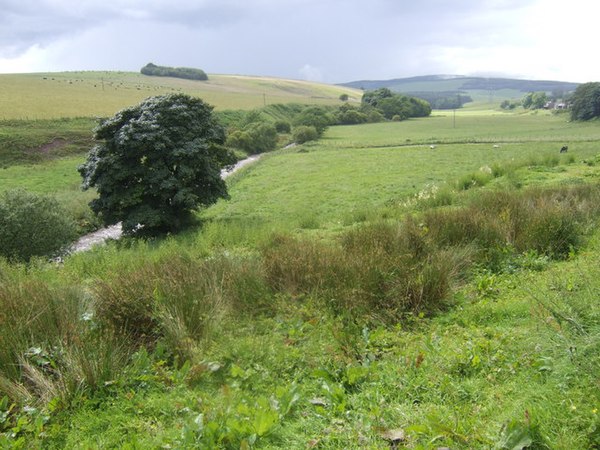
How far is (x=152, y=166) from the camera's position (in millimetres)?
18844

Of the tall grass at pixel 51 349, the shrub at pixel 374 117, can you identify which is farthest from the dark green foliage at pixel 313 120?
the tall grass at pixel 51 349

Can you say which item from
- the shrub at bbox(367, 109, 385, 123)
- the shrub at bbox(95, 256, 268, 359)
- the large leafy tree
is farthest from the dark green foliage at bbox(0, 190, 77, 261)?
the shrub at bbox(367, 109, 385, 123)

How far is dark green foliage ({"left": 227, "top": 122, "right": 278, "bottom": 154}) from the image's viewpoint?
56.5 meters

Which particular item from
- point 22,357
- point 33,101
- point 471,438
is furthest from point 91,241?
point 33,101

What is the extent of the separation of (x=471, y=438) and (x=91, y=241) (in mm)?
21820

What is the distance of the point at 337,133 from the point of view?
7619 centimetres

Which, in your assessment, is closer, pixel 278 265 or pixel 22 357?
pixel 22 357

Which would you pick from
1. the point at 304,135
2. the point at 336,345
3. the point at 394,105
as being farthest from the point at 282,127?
the point at 336,345

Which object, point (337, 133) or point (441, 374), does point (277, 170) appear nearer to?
point (441, 374)

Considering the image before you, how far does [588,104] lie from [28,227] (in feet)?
296

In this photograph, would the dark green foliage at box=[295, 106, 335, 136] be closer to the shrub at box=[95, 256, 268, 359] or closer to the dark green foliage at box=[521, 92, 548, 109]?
the shrub at box=[95, 256, 268, 359]

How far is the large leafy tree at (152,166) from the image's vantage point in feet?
60.1

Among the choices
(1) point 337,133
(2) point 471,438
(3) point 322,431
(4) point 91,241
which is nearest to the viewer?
(2) point 471,438

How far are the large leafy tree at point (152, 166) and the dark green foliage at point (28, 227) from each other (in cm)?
289
